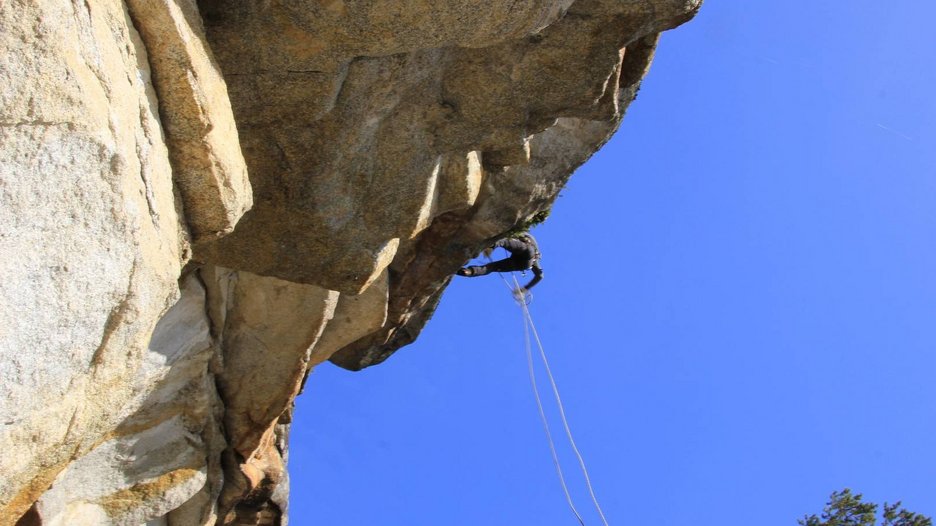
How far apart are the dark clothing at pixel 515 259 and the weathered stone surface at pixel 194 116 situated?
7.48m

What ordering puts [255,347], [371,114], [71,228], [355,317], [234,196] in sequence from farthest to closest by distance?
[355,317]
[255,347]
[371,114]
[234,196]
[71,228]

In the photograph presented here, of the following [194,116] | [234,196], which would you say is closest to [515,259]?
[234,196]

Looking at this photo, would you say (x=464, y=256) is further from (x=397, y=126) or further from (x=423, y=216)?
(x=397, y=126)

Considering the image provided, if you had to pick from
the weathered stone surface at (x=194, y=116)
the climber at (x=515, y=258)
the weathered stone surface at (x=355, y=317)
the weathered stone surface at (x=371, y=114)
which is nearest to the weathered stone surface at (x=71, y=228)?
the weathered stone surface at (x=194, y=116)

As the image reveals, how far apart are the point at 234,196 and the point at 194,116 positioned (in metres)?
0.63

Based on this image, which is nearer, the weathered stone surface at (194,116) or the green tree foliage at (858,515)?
the weathered stone surface at (194,116)

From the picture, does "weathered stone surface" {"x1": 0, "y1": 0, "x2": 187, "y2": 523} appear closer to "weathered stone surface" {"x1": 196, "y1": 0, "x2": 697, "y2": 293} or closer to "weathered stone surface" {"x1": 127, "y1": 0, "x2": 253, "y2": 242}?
"weathered stone surface" {"x1": 127, "y1": 0, "x2": 253, "y2": 242}

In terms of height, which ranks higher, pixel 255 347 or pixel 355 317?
pixel 355 317

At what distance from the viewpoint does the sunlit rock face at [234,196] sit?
14.3ft

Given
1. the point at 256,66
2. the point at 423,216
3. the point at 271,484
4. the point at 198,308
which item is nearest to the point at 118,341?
the point at 256,66

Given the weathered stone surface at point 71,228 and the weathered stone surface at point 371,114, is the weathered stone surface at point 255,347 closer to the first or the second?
the weathered stone surface at point 371,114

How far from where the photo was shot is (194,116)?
17.9ft

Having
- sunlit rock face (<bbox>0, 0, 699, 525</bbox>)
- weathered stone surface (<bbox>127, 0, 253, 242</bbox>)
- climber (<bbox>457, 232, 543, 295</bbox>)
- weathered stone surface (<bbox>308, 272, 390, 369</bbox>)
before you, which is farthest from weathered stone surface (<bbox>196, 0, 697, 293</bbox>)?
climber (<bbox>457, 232, 543, 295</bbox>)

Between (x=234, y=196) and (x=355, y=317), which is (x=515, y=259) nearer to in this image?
(x=355, y=317)
